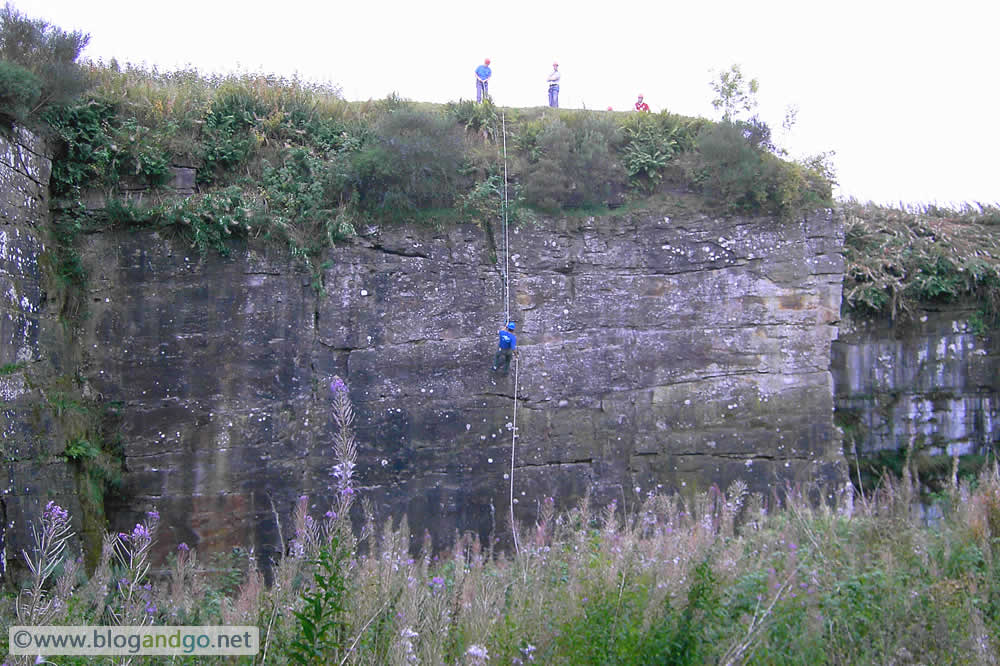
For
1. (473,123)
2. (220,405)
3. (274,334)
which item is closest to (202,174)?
(274,334)

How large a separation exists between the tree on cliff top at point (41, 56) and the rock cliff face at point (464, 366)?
1.37m

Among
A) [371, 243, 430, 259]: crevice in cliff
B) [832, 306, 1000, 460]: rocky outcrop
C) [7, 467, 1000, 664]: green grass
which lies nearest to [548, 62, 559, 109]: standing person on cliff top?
[371, 243, 430, 259]: crevice in cliff

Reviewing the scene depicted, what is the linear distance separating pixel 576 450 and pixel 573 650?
435cm

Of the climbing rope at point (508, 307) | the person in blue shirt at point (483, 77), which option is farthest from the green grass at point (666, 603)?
the person in blue shirt at point (483, 77)

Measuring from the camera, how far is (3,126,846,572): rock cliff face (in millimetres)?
7199

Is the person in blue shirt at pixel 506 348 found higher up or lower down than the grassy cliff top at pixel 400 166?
lower down

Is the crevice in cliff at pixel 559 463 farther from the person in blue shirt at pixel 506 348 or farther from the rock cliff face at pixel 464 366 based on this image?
the person in blue shirt at pixel 506 348

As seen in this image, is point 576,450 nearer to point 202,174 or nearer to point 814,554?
point 814,554

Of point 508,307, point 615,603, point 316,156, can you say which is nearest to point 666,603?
point 615,603

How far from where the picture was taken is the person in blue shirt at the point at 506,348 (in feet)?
24.7

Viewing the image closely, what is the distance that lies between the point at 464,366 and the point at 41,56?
193 inches

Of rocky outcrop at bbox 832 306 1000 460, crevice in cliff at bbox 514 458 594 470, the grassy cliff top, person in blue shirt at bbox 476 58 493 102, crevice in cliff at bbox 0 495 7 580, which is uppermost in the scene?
person in blue shirt at bbox 476 58 493 102

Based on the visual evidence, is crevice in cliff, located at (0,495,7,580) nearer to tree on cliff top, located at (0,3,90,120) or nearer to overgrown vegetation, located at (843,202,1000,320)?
tree on cliff top, located at (0,3,90,120)

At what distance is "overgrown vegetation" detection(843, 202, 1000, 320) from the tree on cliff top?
850 cm
